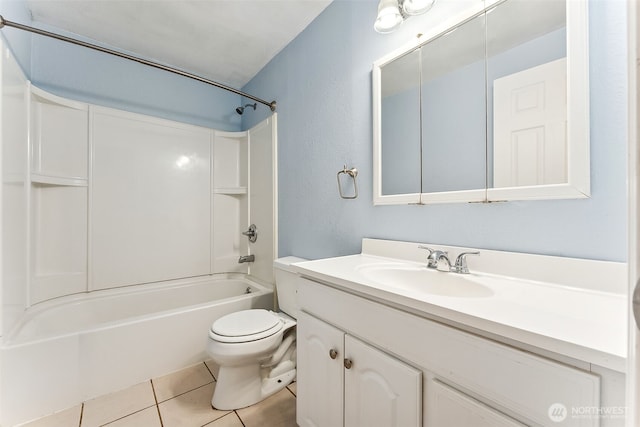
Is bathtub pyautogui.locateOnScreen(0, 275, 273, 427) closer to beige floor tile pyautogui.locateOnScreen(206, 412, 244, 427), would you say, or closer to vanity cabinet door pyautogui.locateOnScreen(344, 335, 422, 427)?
beige floor tile pyautogui.locateOnScreen(206, 412, 244, 427)

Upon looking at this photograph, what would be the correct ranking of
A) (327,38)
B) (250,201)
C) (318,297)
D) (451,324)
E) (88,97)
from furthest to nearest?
(250,201), (88,97), (327,38), (318,297), (451,324)

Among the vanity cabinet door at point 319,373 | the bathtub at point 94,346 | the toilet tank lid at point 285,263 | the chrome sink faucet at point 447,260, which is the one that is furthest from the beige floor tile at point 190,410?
the chrome sink faucet at point 447,260

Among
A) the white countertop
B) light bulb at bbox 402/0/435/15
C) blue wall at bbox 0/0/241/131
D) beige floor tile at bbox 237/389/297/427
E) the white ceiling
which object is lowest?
beige floor tile at bbox 237/389/297/427

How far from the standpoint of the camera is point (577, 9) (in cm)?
76

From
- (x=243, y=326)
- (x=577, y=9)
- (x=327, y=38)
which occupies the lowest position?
(x=243, y=326)

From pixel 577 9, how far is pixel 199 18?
1.95 metres

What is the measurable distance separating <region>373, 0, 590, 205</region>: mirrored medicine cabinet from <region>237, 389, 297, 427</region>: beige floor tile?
3.84ft

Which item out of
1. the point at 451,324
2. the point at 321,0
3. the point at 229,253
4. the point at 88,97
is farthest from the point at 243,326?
the point at 88,97

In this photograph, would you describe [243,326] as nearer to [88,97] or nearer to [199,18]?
[199,18]

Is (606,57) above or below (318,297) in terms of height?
above

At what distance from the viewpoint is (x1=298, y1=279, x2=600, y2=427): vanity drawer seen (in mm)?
457

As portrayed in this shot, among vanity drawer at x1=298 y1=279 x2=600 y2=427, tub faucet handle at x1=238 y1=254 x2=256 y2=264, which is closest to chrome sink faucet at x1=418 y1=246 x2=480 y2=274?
vanity drawer at x1=298 y1=279 x2=600 y2=427

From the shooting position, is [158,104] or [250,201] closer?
[158,104]

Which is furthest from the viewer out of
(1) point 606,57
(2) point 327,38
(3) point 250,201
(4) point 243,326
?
(3) point 250,201
